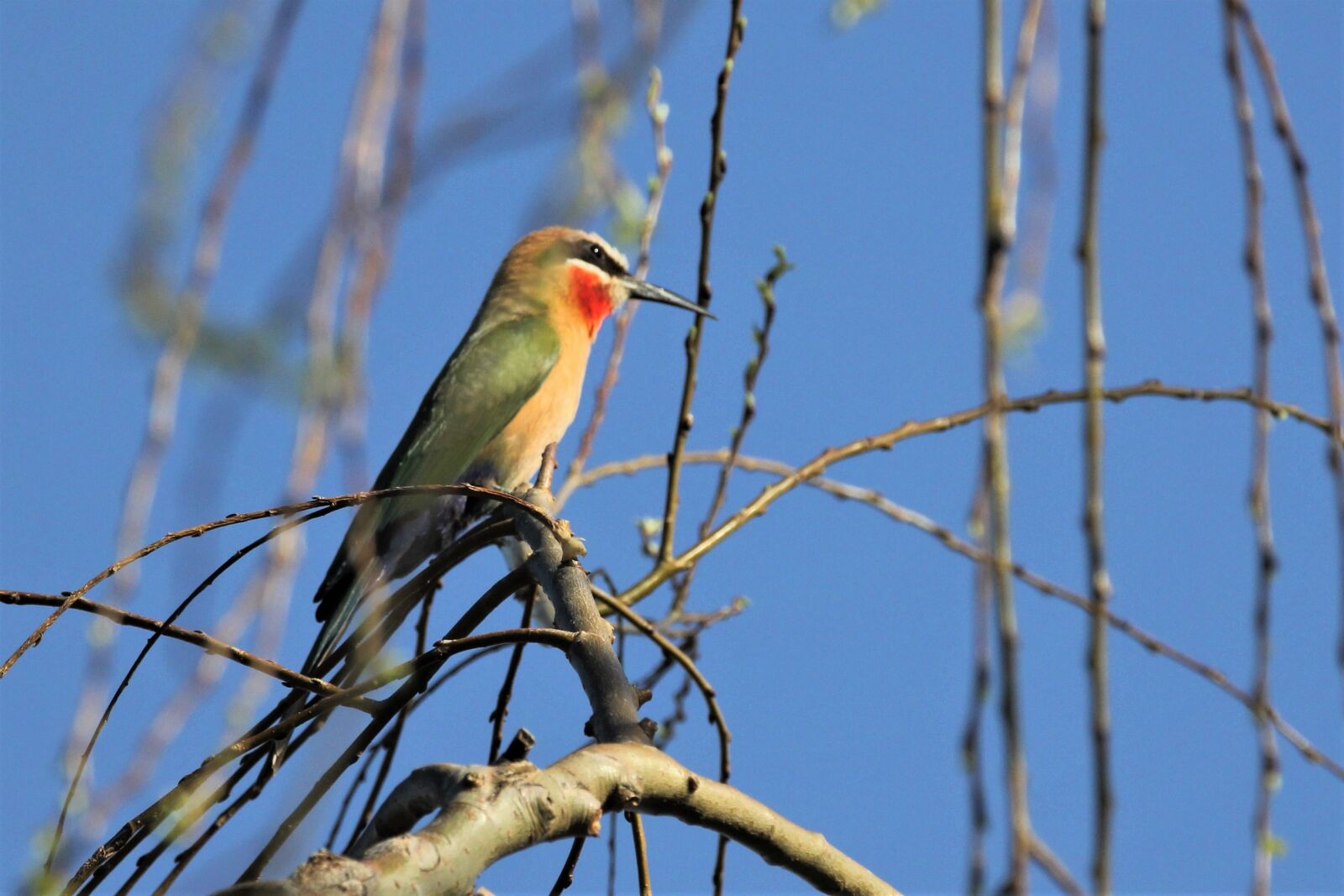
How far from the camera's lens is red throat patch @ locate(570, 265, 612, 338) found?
6.32 meters

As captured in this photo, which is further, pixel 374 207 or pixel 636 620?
pixel 636 620

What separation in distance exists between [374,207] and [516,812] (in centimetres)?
85

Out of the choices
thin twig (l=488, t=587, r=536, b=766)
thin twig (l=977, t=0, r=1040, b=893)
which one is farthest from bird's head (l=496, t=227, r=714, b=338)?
thin twig (l=977, t=0, r=1040, b=893)

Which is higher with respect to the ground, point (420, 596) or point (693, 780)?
point (420, 596)

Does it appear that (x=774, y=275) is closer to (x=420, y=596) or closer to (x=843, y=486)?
(x=843, y=486)

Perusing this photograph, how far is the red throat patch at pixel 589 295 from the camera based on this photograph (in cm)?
632

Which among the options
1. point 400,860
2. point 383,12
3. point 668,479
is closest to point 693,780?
point 400,860

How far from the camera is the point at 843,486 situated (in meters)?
4.10

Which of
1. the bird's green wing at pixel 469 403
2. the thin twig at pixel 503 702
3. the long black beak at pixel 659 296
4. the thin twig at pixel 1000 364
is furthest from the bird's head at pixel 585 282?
the thin twig at pixel 1000 364

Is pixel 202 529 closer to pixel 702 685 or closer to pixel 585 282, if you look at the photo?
pixel 702 685

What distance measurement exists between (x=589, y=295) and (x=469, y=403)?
114cm

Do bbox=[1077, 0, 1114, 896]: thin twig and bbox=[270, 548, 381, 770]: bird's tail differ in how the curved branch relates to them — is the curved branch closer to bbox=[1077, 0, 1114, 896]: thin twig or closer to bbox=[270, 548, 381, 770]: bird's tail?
bbox=[1077, 0, 1114, 896]: thin twig

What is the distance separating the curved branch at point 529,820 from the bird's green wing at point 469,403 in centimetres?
274

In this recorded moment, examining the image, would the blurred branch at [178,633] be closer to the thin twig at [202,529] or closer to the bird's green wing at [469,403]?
the thin twig at [202,529]
